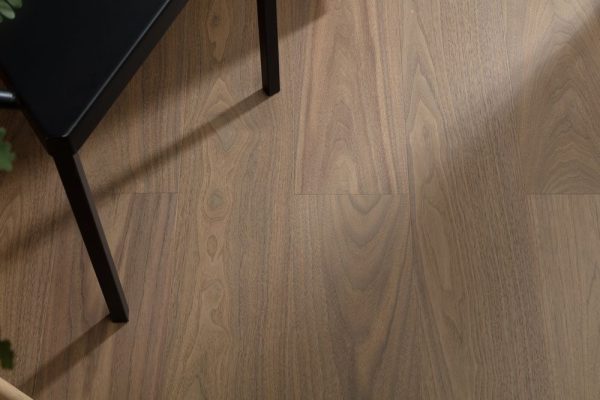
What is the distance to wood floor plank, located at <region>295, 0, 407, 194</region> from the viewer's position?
1664 mm

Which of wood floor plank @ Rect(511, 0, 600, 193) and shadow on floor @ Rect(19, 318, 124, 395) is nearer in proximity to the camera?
shadow on floor @ Rect(19, 318, 124, 395)

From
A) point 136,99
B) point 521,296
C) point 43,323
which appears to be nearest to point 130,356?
point 43,323

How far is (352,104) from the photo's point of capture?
1742 mm

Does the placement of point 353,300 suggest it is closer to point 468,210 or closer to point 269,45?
point 468,210

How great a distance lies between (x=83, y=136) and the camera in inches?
46.5

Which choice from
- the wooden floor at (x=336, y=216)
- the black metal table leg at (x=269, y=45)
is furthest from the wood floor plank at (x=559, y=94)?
the black metal table leg at (x=269, y=45)

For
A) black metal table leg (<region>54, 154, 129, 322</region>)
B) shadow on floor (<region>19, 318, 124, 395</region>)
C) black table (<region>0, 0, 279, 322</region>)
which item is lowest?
shadow on floor (<region>19, 318, 124, 395</region>)

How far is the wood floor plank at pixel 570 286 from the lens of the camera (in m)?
1.46

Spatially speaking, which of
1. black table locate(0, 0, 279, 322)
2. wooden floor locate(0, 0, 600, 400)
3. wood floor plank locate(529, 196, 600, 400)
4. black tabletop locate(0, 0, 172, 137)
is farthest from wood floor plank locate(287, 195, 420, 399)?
black tabletop locate(0, 0, 172, 137)

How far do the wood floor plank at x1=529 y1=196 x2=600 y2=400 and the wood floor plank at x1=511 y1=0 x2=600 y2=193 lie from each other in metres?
0.04

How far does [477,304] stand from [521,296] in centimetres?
8

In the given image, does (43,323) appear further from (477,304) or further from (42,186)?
(477,304)

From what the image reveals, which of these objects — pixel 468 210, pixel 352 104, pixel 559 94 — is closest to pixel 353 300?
pixel 468 210

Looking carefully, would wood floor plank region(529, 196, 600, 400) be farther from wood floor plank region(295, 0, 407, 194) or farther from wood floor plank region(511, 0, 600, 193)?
wood floor plank region(295, 0, 407, 194)
